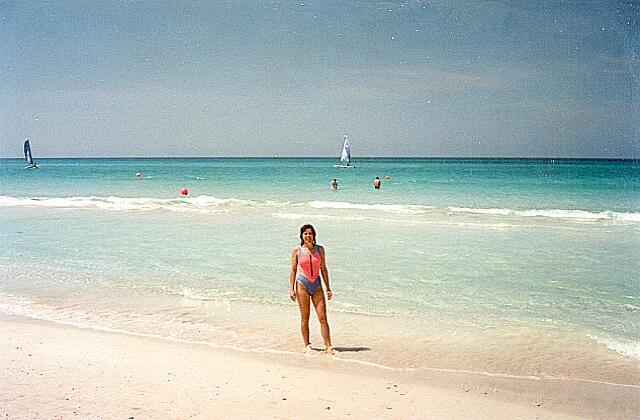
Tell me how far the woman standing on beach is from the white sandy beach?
1.29ft

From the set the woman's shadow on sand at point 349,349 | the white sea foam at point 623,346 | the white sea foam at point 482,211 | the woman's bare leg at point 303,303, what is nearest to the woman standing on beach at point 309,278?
the woman's bare leg at point 303,303

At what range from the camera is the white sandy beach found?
488 centimetres

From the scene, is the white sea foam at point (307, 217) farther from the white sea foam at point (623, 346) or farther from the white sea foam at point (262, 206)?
the white sea foam at point (623, 346)

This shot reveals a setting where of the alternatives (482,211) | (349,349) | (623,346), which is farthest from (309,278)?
(482,211)

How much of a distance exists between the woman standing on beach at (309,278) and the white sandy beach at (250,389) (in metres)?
0.39

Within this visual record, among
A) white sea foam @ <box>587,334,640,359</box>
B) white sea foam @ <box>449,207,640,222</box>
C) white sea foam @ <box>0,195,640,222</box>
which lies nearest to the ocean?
white sea foam @ <box>587,334,640,359</box>

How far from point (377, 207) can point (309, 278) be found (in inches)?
781

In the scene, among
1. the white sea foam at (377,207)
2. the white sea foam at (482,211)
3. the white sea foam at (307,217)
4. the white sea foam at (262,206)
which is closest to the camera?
the white sea foam at (307,217)

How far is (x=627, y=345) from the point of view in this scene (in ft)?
23.3

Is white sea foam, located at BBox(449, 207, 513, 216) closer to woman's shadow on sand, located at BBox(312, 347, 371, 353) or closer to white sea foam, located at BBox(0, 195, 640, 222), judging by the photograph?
white sea foam, located at BBox(0, 195, 640, 222)

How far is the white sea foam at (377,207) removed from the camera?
25.1m

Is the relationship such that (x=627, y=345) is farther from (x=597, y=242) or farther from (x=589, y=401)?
(x=597, y=242)

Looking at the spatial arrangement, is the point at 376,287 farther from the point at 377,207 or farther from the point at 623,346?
the point at 377,207

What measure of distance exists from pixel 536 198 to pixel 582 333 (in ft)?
85.4
